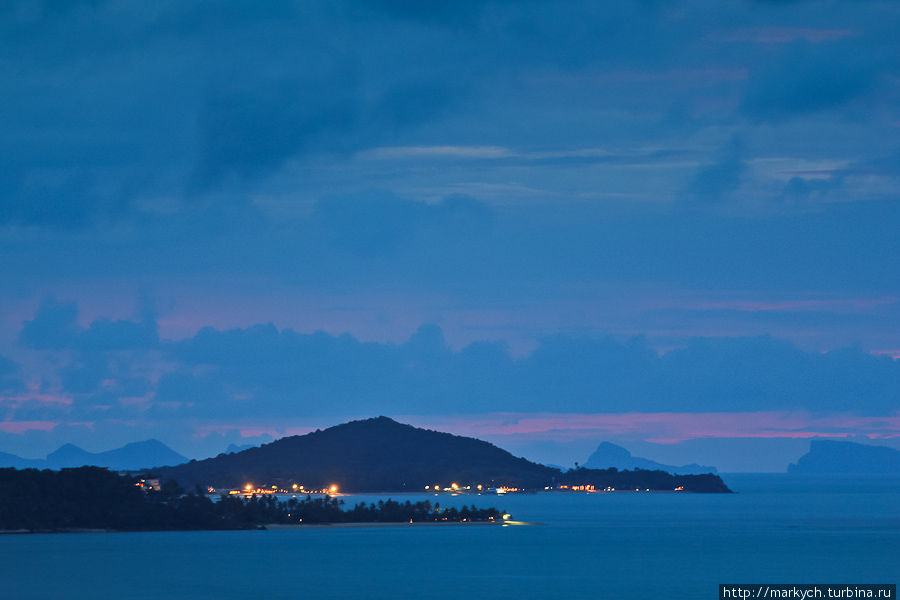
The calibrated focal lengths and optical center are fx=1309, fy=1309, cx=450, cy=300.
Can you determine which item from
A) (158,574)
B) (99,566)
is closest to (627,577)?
(158,574)

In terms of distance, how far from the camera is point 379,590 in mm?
137125

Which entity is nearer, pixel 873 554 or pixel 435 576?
pixel 435 576

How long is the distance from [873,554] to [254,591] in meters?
92.2

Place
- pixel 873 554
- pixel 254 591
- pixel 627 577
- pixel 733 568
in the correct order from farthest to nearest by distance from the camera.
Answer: pixel 873 554 → pixel 733 568 → pixel 627 577 → pixel 254 591

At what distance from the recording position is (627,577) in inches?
5920

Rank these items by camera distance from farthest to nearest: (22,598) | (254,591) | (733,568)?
(733,568), (254,591), (22,598)

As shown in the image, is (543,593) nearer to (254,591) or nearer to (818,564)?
(254,591)

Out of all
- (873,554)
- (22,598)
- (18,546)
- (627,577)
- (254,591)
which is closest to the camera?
(22,598)

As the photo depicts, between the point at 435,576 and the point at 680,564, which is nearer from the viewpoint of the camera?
the point at 435,576

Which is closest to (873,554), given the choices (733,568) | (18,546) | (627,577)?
(733,568)

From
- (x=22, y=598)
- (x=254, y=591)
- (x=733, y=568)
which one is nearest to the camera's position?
(x=22, y=598)

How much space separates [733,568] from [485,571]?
100ft

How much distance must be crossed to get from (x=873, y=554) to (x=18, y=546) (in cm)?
12567

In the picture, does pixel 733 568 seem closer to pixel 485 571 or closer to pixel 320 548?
pixel 485 571
